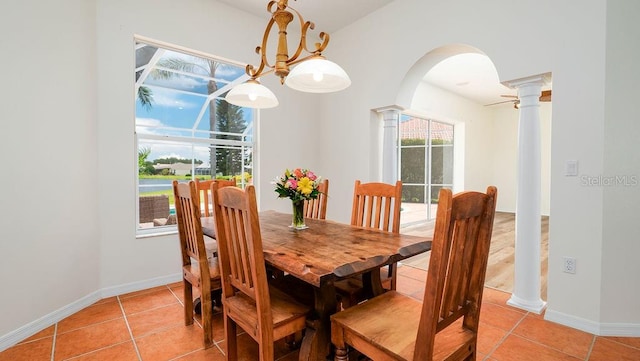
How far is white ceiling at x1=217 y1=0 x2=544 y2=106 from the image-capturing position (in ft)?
11.1

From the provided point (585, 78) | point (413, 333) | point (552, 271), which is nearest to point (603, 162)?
point (585, 78)

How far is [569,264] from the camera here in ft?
7.25

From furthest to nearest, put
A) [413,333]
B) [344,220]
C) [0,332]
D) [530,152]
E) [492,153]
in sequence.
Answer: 1. [492,153]
2. [344,220]
3. [530,152]
4. [0,332]
5. [413,333]

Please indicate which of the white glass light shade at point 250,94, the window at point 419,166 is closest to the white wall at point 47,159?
the white glass light shade at point 250,94

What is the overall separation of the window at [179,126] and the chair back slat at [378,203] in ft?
5.81

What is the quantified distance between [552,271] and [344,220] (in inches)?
87.7

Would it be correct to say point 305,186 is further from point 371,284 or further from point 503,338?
point 503,338

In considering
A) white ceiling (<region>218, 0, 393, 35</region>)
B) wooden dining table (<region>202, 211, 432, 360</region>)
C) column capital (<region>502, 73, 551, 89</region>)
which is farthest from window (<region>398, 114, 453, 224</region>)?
wooden dining table (<region>202, 211, 432, 360</region>)

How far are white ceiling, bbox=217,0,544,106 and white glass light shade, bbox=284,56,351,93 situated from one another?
1.81 metres

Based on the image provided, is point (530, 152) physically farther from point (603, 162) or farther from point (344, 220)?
point (344, 220)

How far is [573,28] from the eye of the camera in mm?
2154

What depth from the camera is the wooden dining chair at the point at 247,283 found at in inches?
50.7

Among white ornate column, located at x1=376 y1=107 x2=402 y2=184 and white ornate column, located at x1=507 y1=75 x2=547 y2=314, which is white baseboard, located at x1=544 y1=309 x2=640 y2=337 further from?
white ornate column, located at x1=376 y1=107 x2=402 y2=184

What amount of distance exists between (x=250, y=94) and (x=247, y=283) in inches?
54.6
